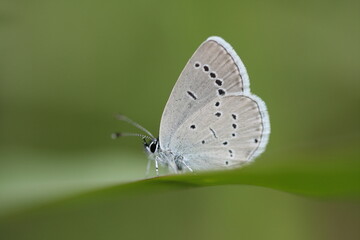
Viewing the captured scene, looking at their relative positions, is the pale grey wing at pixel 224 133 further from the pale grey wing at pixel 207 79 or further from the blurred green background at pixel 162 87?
the blurred green background at pixel 162 87

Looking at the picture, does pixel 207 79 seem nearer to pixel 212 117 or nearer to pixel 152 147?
pixel 212 117

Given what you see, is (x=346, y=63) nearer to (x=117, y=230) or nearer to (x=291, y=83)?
(x=291, y=83)

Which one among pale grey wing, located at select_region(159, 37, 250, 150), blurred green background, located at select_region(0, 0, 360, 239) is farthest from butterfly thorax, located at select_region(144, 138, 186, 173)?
blurred green background, located at select_region(0, 0, 360, 239)

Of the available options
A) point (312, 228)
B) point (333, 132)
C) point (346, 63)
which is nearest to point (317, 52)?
point (346, 63)

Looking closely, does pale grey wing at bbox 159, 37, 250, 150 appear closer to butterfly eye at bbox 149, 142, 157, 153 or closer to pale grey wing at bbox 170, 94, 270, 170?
pale grey wing at bbox 170, 94, 270, 170

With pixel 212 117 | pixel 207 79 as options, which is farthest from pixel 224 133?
pixel 207 79

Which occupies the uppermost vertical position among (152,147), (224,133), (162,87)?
(162,87)

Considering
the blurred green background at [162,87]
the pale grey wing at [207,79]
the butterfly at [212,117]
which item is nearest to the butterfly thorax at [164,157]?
the butterfly at [212,117]
